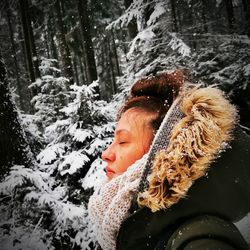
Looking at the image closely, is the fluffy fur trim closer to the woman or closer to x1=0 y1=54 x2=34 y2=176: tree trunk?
the woman

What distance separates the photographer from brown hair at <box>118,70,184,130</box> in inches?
58.2

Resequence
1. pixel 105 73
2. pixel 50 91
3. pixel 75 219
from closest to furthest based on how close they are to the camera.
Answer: pixel 75 219
pixel 50 91
pixel 105 73

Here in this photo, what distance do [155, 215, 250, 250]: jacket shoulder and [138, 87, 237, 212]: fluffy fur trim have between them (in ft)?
0.40

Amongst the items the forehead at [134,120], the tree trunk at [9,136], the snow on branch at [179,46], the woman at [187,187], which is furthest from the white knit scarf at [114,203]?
the snow on branch at [179,46]

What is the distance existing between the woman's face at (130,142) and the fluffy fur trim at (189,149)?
24 cm

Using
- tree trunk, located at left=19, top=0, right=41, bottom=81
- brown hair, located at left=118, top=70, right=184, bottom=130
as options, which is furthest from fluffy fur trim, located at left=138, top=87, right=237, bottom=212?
tree trunk, located at left=19, top=0, right=41, bottom=81

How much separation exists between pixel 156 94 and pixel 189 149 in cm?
50

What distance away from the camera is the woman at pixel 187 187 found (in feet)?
3.43

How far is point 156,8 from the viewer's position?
715 cm

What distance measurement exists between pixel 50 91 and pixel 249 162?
1396 cm

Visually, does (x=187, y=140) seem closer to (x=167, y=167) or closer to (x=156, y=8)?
(x=167, y=167)

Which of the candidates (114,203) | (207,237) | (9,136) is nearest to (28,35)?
(9,136)

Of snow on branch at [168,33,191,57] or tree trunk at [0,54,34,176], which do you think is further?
snow on branch at [168,33,191,57]

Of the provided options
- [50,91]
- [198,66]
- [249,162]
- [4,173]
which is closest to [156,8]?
[198,66]
